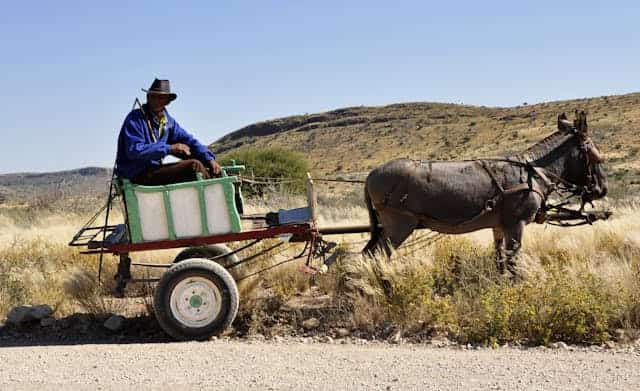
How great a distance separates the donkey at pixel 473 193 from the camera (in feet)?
25.3

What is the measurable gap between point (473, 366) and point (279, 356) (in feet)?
5.61

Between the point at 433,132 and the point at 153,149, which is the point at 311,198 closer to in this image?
the point at 153,149

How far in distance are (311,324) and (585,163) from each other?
373cm

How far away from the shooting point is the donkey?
7.72 m

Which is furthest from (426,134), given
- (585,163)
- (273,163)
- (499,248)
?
(499,248)

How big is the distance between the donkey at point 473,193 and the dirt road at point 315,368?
1.67m

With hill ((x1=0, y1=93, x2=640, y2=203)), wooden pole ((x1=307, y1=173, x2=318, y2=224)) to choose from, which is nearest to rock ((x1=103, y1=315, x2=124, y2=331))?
wooden pole ((x1=307, y1=173, x2=318, y2=224))

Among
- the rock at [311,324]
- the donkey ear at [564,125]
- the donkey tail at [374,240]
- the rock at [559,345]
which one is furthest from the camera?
the donkey ear at [564,125]

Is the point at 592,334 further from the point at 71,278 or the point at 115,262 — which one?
the point at 115,262

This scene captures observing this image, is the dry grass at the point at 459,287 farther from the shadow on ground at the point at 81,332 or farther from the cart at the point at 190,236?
Result: the cart at the point at 190,236

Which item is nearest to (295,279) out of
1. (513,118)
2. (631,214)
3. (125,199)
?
(125,199)

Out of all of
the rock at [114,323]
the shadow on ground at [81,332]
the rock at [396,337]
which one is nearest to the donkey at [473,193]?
the rock at [396,337]

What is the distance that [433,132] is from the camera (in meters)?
60.8

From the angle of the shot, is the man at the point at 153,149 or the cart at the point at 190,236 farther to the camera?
the man at the point at 153,149
